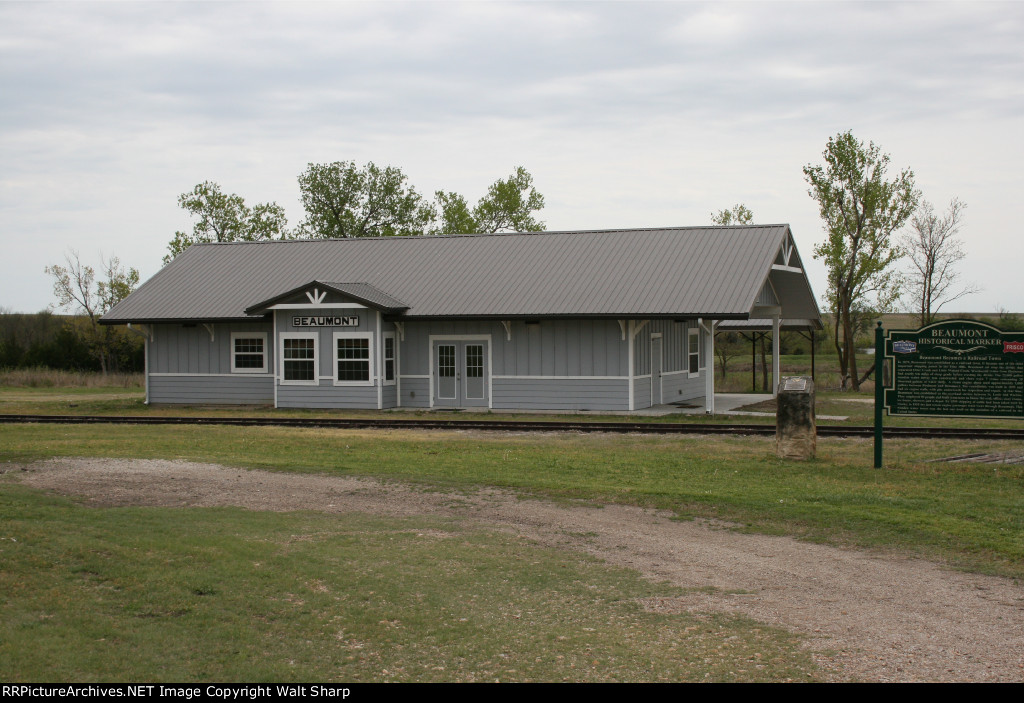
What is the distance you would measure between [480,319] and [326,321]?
437 cm

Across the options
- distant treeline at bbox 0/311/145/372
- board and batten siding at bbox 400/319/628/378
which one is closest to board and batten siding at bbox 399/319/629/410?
board and batten siding at bbox 400/319/628/378

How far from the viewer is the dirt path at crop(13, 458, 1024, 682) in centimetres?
636

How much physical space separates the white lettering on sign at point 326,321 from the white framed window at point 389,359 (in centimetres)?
102

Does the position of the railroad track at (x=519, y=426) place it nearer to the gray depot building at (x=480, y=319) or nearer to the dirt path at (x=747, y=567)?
the gray depot building at (x=480, y=319)

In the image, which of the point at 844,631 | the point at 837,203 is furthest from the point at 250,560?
the point at 837,203

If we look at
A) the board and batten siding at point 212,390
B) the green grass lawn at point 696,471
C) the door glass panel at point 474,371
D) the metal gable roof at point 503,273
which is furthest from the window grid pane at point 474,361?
the green grass lawn at point 696,471

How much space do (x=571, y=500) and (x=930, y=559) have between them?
Result: 427 cm

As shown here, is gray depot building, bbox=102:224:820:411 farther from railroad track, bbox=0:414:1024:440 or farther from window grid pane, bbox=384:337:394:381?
railroad track, bbox=0:414:1024:440

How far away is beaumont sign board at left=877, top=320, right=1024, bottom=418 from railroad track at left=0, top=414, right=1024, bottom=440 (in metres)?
4.82

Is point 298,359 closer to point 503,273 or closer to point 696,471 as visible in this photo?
point 503,273

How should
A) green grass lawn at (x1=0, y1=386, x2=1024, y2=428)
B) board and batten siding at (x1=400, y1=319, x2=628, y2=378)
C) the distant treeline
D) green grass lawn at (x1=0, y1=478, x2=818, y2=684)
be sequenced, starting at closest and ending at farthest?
green grass lawn at (x1=0, y1=478, x2=818, y2=684) < green grass lawn at (x1=0, y1=386, x2=1024, y2=428) < board and batten siding at (x1=400, y1=319, x2=628, y2=378) < the distant treeline

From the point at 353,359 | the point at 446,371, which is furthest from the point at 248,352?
the point at 446,371

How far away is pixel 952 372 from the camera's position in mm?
14242
